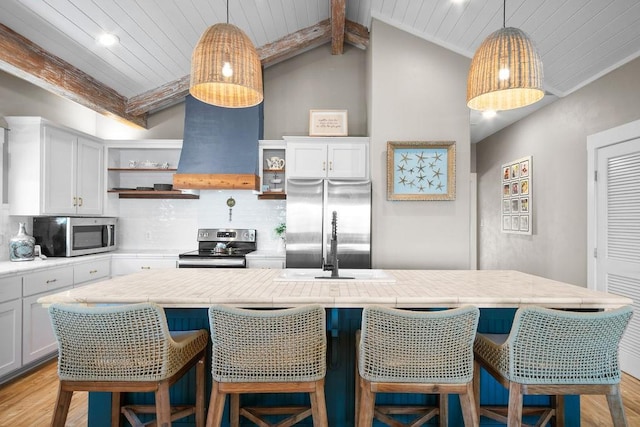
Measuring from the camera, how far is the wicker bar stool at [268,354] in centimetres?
155

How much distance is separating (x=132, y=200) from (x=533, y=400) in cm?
463

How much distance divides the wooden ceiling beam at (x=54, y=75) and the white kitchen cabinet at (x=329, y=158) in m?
2.03

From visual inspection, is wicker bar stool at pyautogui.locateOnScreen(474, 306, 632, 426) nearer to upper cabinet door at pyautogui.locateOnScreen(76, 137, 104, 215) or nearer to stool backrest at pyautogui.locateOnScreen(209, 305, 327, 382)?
stool backrest at pyautogui.locateOnScreen(209, 305, 327, 382)

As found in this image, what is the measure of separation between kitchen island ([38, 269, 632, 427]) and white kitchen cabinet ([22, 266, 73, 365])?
1388mm

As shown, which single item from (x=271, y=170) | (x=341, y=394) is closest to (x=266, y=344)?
(x=341, y=394)

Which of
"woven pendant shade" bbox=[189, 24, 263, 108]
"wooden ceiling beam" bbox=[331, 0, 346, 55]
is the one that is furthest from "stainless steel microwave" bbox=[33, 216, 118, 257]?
"wooden ceiling beam" bbox=[331, 0, 346, 55]

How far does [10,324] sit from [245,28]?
339 cm

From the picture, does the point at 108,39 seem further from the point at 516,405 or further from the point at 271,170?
the point at 516,405

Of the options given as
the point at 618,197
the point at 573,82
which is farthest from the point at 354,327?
the point at 573,82

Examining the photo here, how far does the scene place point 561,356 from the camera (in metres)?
1.60

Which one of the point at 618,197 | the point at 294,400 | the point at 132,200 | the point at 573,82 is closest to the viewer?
the point at 294,400

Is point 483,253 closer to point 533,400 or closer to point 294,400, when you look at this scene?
point 533,400

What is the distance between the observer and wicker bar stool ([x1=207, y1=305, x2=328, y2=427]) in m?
1.55

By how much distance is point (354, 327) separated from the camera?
6.84 feet
